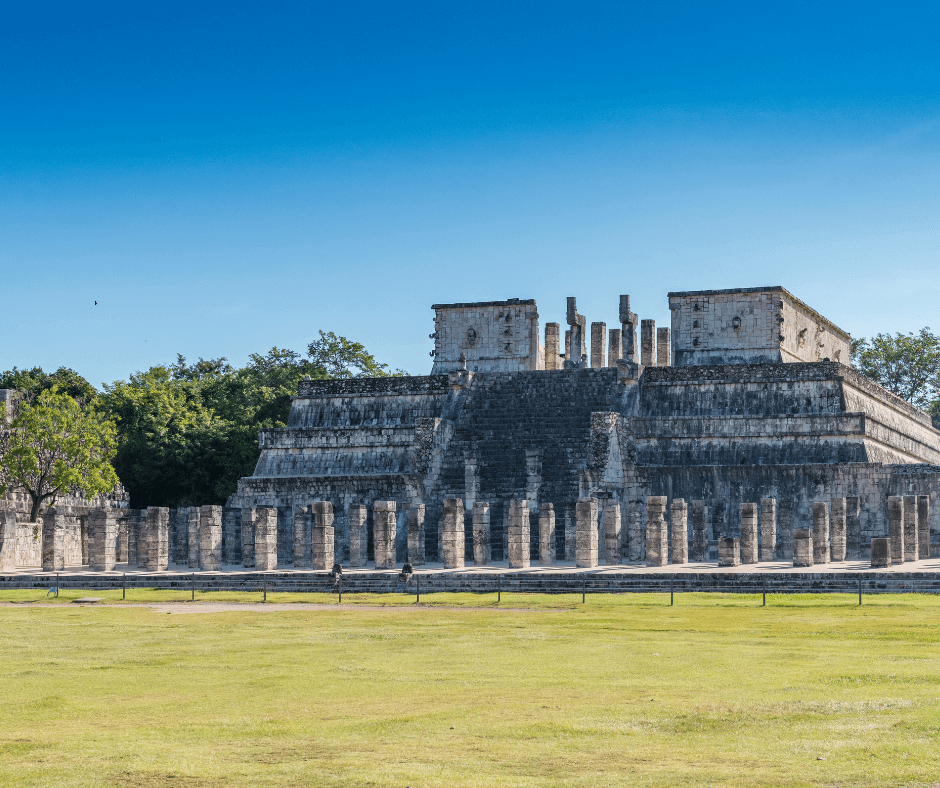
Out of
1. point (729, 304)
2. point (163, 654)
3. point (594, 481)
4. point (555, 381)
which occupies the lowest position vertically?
point (163, 654)

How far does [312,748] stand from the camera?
11.0m

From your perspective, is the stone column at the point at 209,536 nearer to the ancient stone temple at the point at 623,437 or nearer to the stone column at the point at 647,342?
the ancient stone temple at the point at 623,437

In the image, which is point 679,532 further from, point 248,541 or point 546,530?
point 248,541

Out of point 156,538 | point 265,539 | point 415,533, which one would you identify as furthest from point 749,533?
point 156,538

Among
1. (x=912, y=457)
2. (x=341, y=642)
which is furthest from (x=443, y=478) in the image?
(x=341, y=642)

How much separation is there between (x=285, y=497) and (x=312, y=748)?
3258cm

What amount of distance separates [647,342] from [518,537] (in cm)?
1489

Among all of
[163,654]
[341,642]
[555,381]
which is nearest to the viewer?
[163,654]

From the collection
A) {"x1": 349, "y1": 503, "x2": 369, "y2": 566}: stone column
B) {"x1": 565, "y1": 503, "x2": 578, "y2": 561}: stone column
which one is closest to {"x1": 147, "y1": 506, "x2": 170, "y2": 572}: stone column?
{"x1": 349, "y1": 503, "x2": 369, "y2": 566}: stone column

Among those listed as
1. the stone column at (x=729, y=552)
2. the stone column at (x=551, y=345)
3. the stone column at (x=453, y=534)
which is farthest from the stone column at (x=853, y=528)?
the stone column at (x=551, y=345)

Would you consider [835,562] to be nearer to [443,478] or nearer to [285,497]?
[443,478]

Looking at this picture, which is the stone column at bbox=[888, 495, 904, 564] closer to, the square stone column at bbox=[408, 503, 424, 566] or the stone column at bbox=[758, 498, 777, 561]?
the stone column at bbox=[758, 498, 777, 561]

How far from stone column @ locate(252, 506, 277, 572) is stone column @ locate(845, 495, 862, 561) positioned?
15.7 m

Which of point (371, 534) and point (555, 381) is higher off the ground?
point (555, 381)
